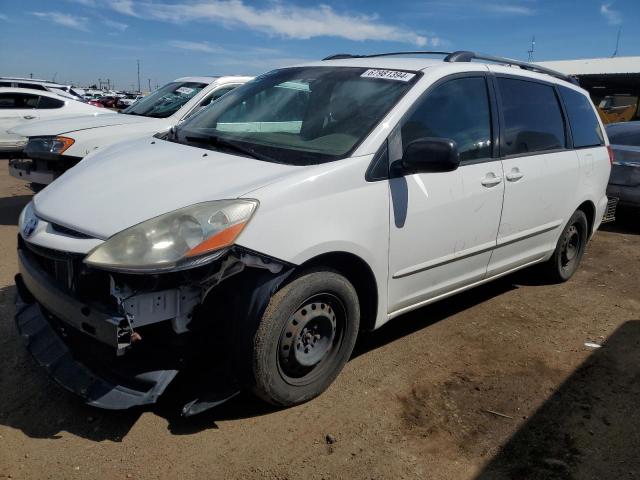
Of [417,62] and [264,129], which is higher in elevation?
[417,62]

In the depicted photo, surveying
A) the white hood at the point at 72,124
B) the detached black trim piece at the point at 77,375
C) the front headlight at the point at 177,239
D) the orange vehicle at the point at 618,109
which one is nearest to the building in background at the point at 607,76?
the orange vehicle at the point at 618,109

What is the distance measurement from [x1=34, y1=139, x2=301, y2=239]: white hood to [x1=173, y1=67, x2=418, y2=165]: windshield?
0.20 meters

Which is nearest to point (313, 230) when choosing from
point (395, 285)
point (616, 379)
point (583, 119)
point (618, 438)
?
point (395, 285)

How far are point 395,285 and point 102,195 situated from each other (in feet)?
5.40

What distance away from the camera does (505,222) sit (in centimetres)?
382

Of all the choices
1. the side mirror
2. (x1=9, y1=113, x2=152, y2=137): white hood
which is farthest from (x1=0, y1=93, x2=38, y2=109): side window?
the side mirror

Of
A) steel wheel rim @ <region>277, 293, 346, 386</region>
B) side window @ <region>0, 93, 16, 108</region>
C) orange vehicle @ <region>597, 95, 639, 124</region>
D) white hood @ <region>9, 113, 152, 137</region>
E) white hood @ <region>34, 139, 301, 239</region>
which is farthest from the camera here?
orange vehicle @ <region>597, 95, 639, 124</region>

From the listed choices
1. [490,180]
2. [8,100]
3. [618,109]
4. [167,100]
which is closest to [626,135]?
[490,180]

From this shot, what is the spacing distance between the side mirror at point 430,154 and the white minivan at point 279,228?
0.04 ft

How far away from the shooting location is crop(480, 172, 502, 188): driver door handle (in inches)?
139

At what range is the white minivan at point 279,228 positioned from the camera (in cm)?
240

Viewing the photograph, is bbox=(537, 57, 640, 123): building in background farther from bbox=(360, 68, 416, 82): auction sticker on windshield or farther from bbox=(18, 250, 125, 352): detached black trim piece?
bbox=(18, 250, 125, 352): detached black trim piece

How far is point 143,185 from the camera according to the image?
8.98 feet

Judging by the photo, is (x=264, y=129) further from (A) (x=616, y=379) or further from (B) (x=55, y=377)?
(A) (x=616, y=379)
